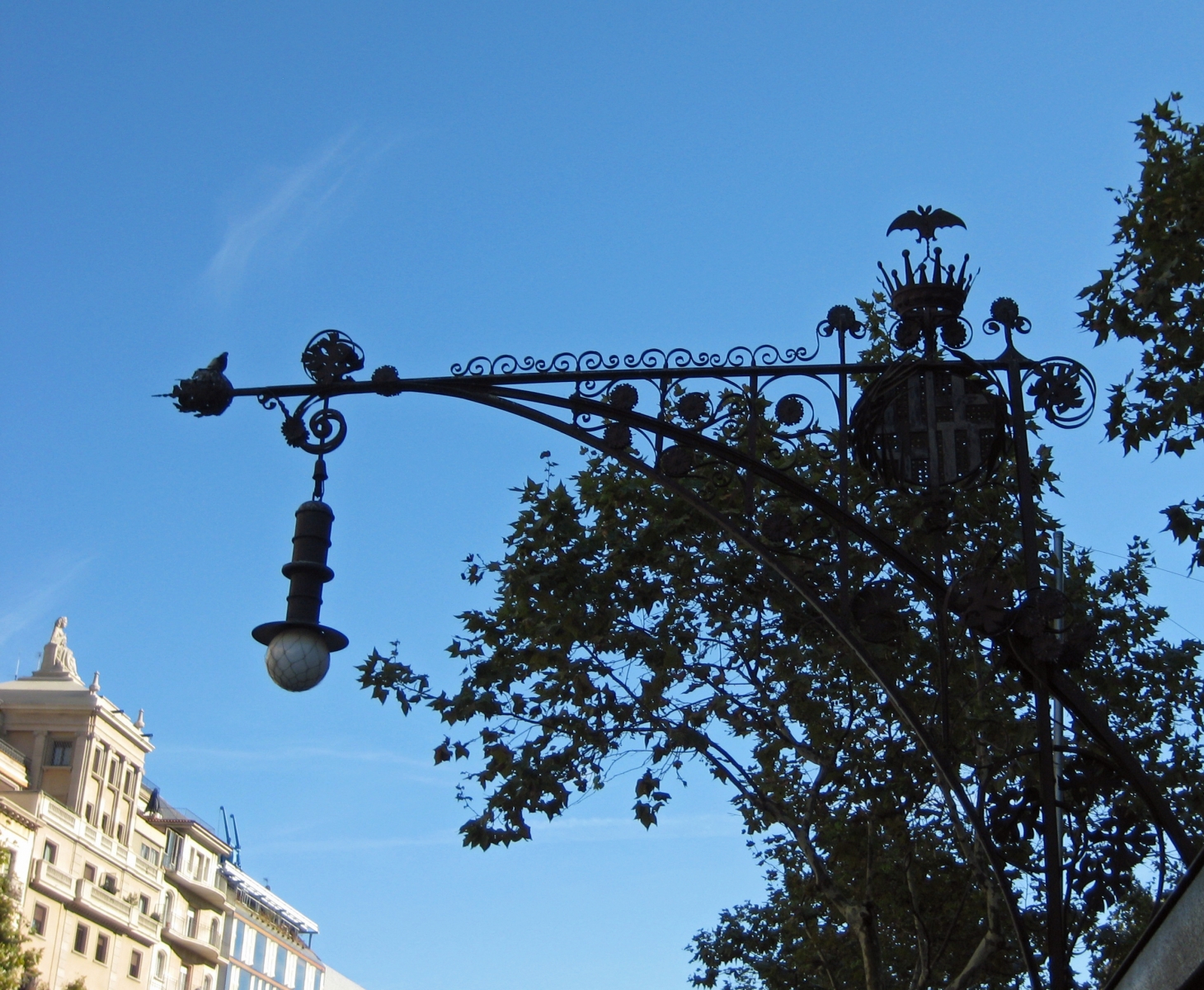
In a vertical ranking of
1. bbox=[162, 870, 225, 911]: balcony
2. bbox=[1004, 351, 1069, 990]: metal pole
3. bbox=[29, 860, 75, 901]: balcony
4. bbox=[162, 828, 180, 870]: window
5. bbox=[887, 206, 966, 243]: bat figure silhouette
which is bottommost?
bbox=[1004, 351, 1069, 990]: metal pole

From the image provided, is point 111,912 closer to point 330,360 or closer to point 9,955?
point 9,955

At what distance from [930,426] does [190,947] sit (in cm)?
6491

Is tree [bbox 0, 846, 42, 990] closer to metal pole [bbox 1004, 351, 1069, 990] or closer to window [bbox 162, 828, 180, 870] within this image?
metal pole [bbox 1004, 351, 1069, 990]

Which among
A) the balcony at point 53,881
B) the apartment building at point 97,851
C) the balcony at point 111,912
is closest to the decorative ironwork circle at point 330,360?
the apartment building at point 97,851

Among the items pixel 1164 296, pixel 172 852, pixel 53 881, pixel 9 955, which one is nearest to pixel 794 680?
pixel 1164 296

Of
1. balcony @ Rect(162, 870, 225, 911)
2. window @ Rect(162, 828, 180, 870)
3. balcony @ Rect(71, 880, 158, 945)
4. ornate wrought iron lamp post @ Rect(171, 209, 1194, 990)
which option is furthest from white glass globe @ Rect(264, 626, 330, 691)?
window @ Rect(162, 828, 180, 870)

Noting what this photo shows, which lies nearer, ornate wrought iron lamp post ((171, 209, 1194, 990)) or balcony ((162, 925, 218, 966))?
ornate wrought iron lamp post ((171, 209, 1194, 990))

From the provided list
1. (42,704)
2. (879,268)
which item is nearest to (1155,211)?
(879,268)

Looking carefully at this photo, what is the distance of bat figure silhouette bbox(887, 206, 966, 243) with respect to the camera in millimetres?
6895

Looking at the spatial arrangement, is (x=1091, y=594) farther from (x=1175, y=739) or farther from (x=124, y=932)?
(x=124, y=932)

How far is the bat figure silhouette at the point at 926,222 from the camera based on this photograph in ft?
22.6

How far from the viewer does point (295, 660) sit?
21.6 ft

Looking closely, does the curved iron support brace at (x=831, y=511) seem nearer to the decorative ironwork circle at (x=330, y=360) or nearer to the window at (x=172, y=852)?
the decorative ironwork circle at (x=330, y=360)

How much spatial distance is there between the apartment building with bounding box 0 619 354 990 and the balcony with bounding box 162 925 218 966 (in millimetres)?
69
